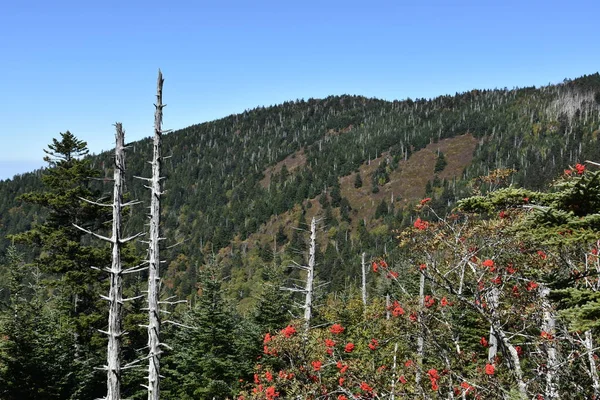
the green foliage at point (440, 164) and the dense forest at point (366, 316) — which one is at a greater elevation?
the green foliage at point (440, 164)

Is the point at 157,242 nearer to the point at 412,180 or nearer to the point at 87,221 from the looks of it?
the point at 87,221

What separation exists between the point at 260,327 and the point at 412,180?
140 meters

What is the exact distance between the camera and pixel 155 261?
9305 mm

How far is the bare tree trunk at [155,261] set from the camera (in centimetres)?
909

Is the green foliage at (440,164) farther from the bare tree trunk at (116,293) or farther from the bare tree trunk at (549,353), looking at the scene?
the bare tree trunk at (116,293)

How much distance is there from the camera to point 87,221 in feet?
58.4

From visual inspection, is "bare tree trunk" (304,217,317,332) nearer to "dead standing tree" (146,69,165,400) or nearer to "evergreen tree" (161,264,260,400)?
"evergreen tree" (161,264,260,400)

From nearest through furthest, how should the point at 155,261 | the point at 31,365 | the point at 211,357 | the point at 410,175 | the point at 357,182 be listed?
the point at 155,261, the point at 31,365, the point at 211,357, the point at 410,175, the point at 357,182

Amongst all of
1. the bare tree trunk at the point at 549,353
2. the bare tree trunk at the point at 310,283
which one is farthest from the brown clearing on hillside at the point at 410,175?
the bare tree trunk at the point at 549,353

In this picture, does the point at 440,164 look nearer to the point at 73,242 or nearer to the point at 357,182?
the point at 357,182

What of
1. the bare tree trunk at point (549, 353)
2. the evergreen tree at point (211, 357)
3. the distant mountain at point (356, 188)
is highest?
the distant mountain at point (356, 188)

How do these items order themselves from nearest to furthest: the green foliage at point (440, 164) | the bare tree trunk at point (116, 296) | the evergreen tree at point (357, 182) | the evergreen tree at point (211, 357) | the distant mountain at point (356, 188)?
the bare tree trunk at point (116, 296) → the evergreen tree at point (211, 357) → the distant mountain at point (356, 188) → the green foliage at point (440, 164) → the evergreen tree at point (357, 182)

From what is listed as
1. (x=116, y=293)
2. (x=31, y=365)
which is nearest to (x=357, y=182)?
(x=31, y=365)

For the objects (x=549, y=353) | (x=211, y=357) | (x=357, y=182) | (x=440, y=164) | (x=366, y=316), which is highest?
(x=440, y=164)
